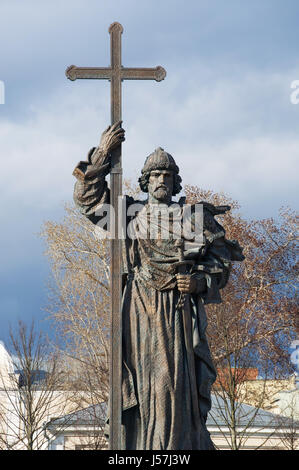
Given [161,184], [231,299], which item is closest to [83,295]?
[231,299]

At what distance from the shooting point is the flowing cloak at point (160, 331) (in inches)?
371

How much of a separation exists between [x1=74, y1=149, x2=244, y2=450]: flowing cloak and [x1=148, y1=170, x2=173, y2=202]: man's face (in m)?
0.16

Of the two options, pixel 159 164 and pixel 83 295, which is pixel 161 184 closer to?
pixel 159 164

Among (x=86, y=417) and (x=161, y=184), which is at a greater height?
(x=86, y=417)

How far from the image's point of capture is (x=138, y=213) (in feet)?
33.2

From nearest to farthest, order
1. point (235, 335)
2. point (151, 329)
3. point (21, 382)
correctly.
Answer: point (151, 329), point (21, 382), point (235, 335)

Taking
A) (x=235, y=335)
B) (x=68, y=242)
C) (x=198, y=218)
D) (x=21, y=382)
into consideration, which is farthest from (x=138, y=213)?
(x=68, y=242)

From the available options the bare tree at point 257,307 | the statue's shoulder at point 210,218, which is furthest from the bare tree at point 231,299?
the statue's shoulder at point 210,218

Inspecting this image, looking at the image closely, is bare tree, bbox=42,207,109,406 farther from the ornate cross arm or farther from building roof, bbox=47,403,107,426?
the ornate cross arm

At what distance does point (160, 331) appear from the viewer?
958 centimetres

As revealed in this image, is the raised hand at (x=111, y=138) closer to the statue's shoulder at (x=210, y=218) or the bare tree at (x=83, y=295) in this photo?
the statue's shoulder at (x=210, y=218)

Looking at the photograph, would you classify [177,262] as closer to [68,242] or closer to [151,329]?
[151,329]

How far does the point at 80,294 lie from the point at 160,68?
2271 centimetres

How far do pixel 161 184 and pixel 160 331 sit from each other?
4.74ft
